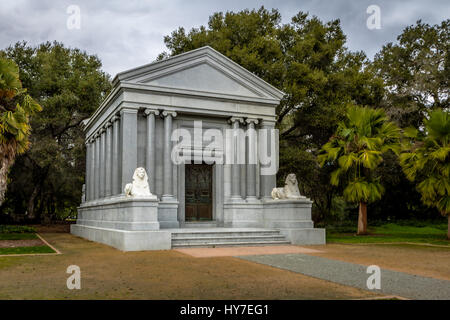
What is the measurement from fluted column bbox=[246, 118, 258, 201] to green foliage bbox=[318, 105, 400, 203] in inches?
161

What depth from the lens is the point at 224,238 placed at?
15.9 m

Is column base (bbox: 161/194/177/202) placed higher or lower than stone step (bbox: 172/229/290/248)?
higher

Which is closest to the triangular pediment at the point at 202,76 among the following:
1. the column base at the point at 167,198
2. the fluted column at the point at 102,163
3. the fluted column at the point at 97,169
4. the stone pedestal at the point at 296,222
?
the column base at the point at 167,198

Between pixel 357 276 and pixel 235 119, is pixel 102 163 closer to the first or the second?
pixel 235 119

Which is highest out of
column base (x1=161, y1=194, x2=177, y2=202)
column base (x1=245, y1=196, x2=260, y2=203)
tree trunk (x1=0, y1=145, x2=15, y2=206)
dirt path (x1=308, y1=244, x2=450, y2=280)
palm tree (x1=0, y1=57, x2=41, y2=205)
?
palm tree (x1=0, y1=57, x2=41, y2=205)

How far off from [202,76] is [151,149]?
14.4 feet

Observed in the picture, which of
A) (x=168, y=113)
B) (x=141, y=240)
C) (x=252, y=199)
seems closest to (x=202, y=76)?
(x=168, y=113)

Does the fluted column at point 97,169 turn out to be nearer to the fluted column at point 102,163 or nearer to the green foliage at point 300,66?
the fluted column at point 102,163

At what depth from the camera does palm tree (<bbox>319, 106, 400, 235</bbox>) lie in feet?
69.1

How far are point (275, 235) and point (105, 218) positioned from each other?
802cm

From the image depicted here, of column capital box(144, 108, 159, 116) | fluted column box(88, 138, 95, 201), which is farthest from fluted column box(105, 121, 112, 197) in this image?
fluted column box(88, 138, 95, 201)

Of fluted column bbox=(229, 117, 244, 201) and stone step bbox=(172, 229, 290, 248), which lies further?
fluted column bbox=(229, 117, 244, 201)

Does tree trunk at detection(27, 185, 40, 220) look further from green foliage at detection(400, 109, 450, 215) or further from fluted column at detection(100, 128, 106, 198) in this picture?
green foliage at detection(400, 109, 450, 215)

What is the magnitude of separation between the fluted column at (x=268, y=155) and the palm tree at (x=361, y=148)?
10.3ft
